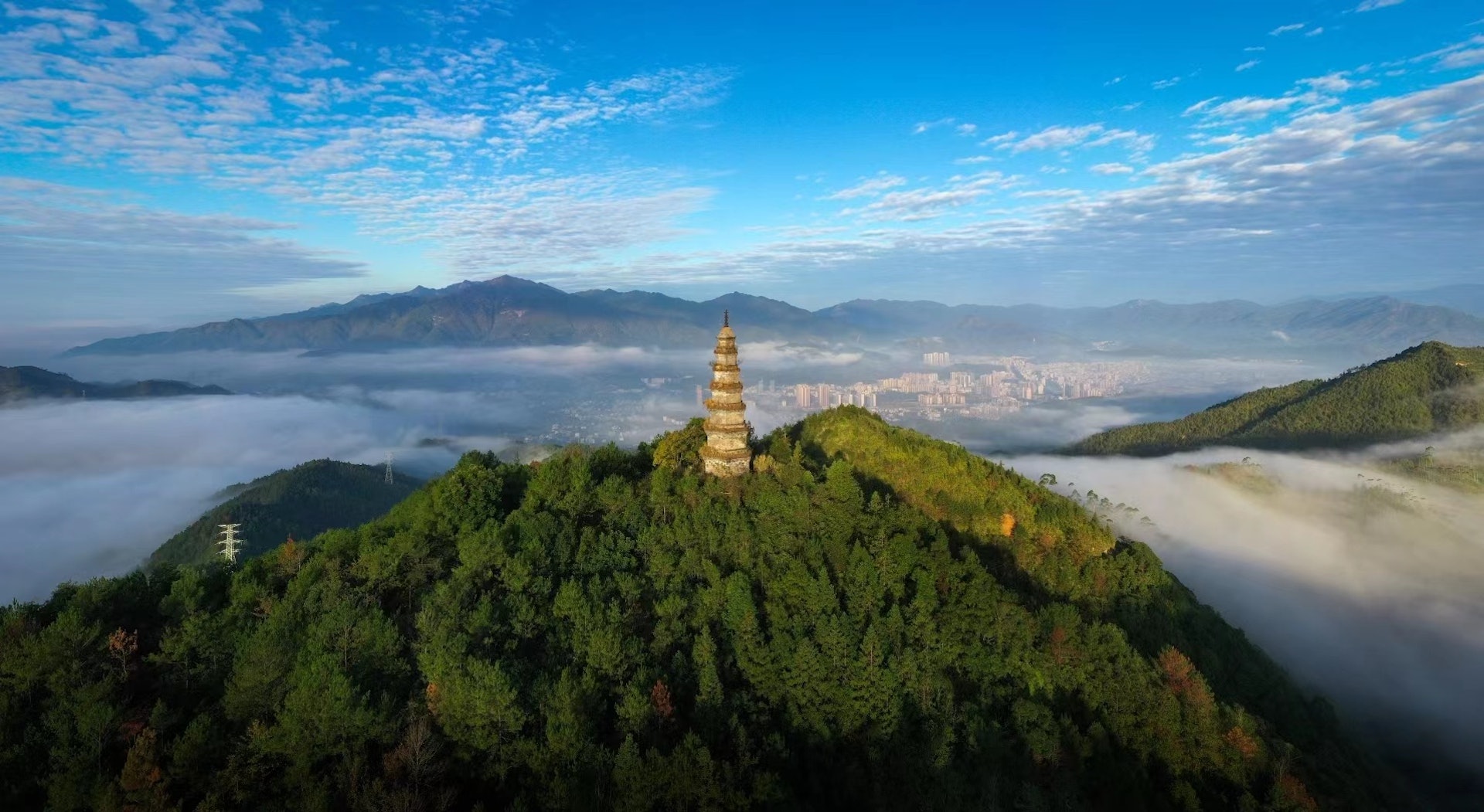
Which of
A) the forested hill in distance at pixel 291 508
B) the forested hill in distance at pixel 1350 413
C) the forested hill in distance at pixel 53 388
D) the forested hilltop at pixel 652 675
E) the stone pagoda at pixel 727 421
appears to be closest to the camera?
the forested hilltop at pixel 652 675

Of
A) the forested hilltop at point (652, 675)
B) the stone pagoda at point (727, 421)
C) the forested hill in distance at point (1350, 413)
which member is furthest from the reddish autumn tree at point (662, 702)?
the forested hill in distance at point (1350, 413)

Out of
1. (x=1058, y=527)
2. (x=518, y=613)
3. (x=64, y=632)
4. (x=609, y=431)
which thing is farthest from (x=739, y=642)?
(x=609, y=431)

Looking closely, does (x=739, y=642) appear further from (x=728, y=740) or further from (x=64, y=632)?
(x=64, y=632)

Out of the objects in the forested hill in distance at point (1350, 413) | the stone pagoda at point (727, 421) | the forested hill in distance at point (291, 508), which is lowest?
the forested hill in distance at point (291, 508)

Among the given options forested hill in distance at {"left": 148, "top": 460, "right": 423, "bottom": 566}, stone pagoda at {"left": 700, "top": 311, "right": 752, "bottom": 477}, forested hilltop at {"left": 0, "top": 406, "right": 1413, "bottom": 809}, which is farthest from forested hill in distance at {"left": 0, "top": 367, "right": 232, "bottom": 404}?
stone pagoda at {"left": 700, "top": 311, "right": 752, "bottom": 477}

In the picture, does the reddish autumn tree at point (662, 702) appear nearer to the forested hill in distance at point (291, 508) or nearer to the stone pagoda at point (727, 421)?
the stone pagoda at point (727, 421)

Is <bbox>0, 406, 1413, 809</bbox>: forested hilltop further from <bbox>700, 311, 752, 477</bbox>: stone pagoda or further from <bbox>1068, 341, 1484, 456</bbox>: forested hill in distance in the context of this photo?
<bbox>1068, 341, 1484, 456</bbox>: forested hill in distance

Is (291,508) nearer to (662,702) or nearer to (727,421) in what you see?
(727,421)
